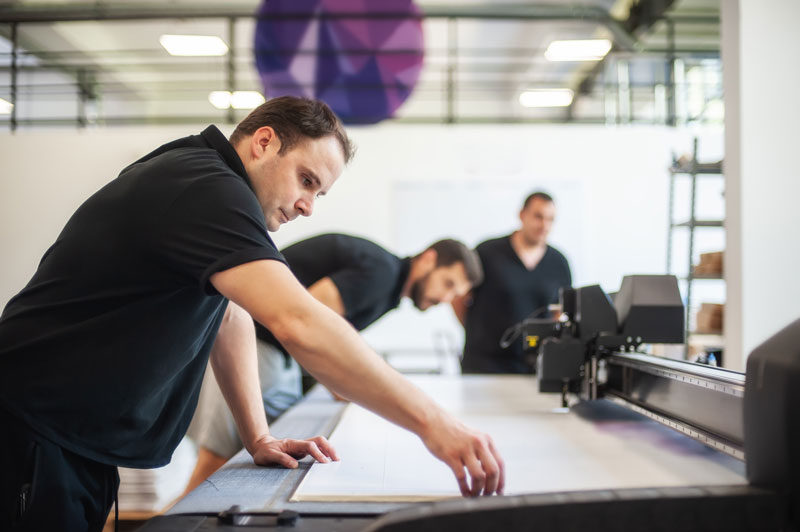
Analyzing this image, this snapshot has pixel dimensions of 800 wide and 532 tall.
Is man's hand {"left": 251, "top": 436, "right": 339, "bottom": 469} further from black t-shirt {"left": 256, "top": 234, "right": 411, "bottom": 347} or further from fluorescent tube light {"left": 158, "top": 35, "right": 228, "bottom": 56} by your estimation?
fluorescent tube light {"left": 158, "top": 35, "right": 228, "bottom": 56}

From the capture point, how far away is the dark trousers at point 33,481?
86 centimetres

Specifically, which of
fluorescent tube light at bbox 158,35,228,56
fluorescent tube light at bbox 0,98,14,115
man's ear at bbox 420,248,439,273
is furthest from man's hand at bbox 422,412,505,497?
fluorescent tube light at bbox 0,98,14,115

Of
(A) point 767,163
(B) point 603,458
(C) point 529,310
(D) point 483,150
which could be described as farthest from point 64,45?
(B) point 603,458

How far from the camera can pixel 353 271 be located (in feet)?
6.70

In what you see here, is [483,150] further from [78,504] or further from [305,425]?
[78,504]

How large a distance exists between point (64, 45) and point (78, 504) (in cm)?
810

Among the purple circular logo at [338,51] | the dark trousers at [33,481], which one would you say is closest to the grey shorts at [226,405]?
the dark trousers at [33,481]

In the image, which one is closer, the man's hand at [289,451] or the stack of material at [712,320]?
the man's hand at [289,451]

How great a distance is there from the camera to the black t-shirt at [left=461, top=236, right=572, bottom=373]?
311 cm

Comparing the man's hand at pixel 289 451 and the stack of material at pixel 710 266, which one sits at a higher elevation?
the stack of material at pixel 710 266

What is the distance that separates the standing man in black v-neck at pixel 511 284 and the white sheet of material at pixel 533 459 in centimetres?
143

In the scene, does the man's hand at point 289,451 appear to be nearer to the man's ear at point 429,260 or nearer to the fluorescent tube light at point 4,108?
the man's ear at point 429,260

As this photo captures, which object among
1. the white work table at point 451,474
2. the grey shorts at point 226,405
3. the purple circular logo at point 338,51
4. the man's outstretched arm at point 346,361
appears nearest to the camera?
the man's outstretched arm at point 346,361

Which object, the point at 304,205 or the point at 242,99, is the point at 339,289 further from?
the point at 242,99
